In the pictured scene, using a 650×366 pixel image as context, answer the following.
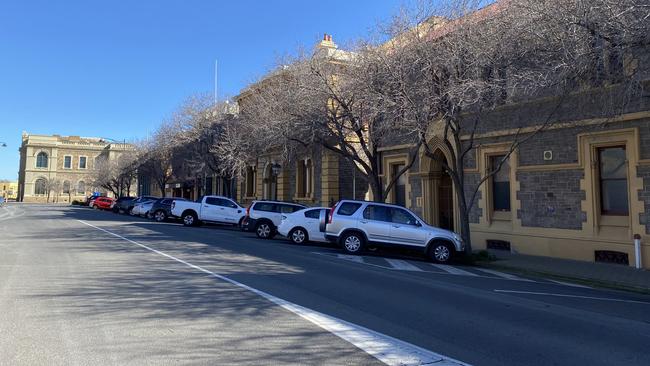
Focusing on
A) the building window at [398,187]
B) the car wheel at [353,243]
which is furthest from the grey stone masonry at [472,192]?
the car wheel at [353,243]

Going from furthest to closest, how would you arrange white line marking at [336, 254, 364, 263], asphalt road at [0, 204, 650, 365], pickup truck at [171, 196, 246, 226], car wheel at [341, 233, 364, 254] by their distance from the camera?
pickup truck at [171, 196, 246, 226] → car wheel at [341, 233, 364, 254] → white line marking at [336, 254, 364, 263] → asphalt road at [0, 204, 650, 365]

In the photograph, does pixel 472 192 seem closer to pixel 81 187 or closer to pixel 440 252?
pixel 440 252

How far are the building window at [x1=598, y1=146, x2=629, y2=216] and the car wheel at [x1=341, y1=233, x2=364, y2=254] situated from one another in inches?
293

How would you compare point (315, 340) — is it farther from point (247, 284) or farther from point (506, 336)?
point (247, 284)

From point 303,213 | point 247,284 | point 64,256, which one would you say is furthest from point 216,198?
point 247,284

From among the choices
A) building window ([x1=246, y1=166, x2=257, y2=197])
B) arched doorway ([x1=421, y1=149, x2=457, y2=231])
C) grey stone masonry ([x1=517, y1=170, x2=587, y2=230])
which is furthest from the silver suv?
building window ([x1=246, y1=166, x2=257, y2=197])

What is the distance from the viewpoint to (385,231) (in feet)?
48.5

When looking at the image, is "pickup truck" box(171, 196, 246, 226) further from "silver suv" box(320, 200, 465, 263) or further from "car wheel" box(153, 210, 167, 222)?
"silver suv" box(320, 200, 465, 263)

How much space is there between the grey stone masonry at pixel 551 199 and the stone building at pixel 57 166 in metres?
91.2

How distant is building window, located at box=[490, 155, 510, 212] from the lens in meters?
17.7

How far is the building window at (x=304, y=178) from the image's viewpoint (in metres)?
30.1

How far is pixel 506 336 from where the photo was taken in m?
5.96

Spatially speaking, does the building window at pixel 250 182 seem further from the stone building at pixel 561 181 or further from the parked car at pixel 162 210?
the stone building at pixel 561 181

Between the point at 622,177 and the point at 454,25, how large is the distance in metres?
6.76
